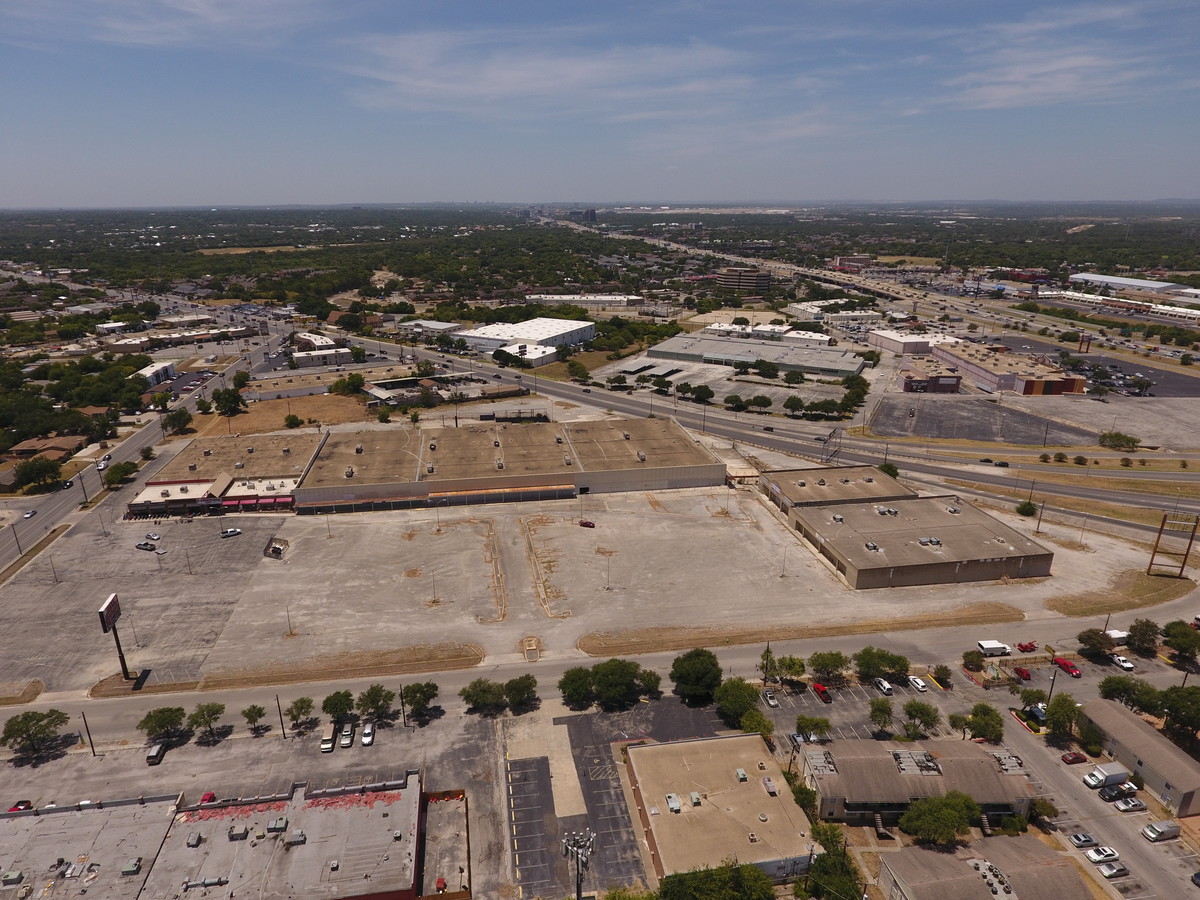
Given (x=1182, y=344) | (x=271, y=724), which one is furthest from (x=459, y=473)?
(x=1182, y=344)

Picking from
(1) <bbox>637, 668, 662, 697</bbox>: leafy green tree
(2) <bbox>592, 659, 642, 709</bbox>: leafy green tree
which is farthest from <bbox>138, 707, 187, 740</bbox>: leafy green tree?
(1) <bbox>637, 668, 662, 697</bbox>: leafy green tree

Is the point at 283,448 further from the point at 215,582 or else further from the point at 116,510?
the point at 215,582

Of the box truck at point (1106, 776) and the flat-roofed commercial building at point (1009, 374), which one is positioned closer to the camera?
the box truck at point (1106, 776)

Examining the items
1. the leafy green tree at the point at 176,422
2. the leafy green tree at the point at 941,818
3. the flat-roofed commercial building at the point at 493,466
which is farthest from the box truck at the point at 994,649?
the leafy green tree at the point at 176,422

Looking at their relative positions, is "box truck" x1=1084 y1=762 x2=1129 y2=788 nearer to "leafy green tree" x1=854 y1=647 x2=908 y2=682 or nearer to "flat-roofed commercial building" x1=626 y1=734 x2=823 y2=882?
"leafy green tree" x1=854 y1=647 x2=908 y2=682

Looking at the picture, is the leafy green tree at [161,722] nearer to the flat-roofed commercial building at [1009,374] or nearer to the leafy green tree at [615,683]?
the leafy green tree at [615,683]

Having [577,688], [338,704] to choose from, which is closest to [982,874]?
[577,688]

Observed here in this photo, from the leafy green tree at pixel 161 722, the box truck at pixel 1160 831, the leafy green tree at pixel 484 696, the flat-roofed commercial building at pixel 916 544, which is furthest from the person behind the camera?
the flat-roofed commercial building at pixel 916 544
